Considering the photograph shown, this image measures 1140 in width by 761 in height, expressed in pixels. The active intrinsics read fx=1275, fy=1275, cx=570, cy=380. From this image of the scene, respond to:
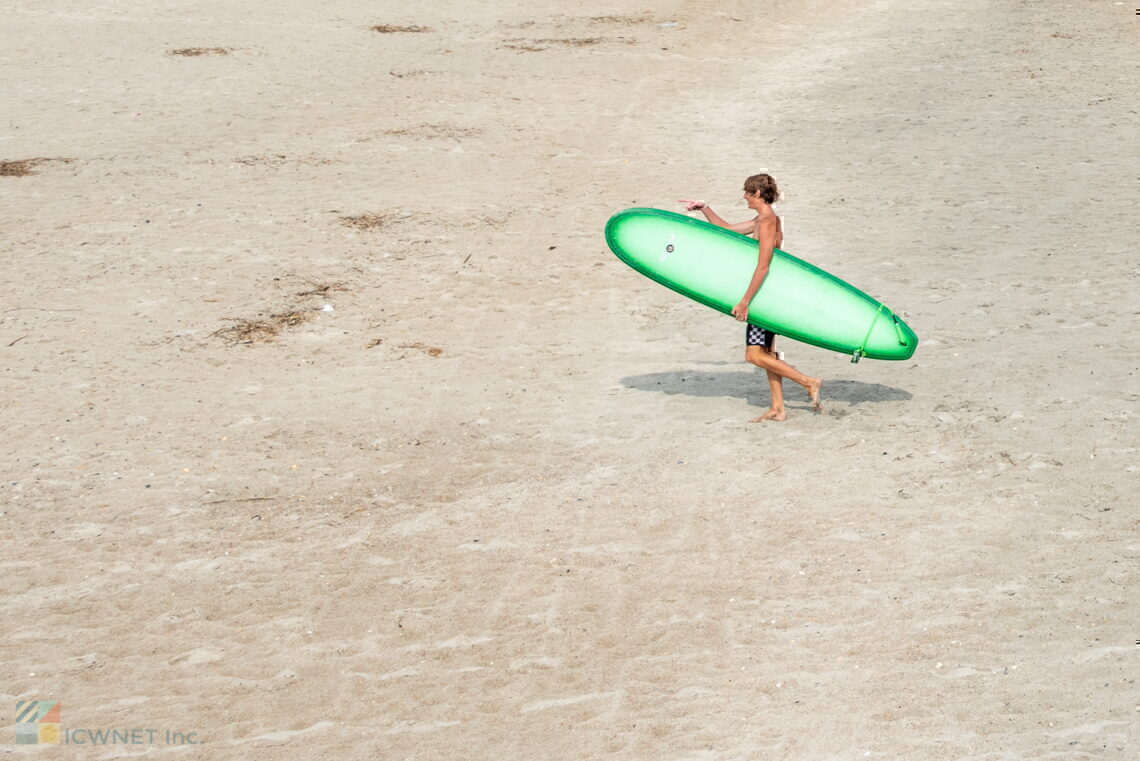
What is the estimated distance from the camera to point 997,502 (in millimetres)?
7500

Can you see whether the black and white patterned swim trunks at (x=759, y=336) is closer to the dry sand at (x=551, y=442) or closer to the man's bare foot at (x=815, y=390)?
the man's bare foot at (x=815, y=390)

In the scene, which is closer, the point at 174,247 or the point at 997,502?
the point at 997,502

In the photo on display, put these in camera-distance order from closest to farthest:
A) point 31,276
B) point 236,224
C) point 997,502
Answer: point 997,502 < point 31,276 < point 236,224

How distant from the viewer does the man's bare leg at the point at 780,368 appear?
28.6ft

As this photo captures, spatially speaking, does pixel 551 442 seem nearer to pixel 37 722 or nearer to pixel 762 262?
pixel 762 262

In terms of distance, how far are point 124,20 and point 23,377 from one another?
16051 mm

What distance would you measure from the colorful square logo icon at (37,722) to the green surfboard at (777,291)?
4916 millimetres

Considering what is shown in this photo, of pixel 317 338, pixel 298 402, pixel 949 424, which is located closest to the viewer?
pixel 949 424

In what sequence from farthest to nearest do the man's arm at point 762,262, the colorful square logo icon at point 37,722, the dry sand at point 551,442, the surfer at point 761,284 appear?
the man's arm at point 762,262, the surfer at point 761,284, the dry sand at point 551,442, the colorful square logo icon at point 37,722

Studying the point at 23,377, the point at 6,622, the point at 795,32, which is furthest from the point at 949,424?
the point at 795,32

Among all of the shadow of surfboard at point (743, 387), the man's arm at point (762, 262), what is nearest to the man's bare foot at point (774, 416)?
the shadow of surfboard at point (743, 387)

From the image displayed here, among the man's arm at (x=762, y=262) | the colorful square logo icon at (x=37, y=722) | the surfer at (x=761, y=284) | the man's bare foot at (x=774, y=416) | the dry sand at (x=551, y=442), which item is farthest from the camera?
the man's bare foot at (x=774, y=416)

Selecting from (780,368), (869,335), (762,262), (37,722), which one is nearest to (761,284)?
(762,262)

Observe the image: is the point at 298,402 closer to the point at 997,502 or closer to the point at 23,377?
the point at 23,377
